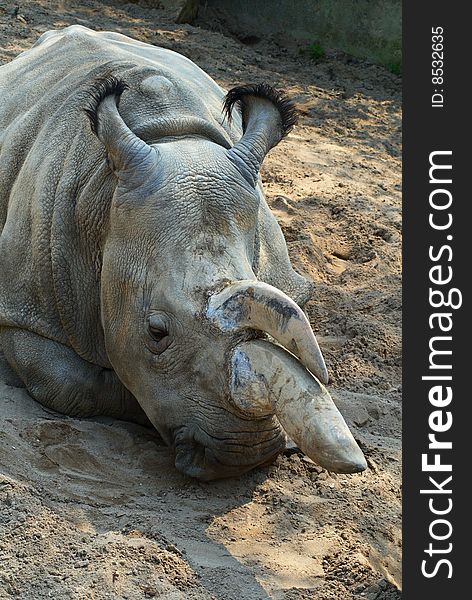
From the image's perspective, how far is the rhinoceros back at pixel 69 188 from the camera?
5.27 m

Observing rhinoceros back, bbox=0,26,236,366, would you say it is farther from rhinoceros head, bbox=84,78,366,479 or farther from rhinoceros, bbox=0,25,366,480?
rhinoceros head, bbox=84,78,366,479

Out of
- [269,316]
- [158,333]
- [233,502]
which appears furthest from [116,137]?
[233,502]

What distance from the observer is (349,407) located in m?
5.79

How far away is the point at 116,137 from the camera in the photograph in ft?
16.0

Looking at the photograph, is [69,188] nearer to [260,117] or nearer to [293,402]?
[260,117]

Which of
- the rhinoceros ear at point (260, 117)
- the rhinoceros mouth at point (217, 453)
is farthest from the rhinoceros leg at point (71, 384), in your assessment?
the rhinoceros ear at point (260, 117)

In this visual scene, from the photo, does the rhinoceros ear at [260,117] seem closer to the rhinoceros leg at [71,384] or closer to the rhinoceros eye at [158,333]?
the rhinoceros eye at [158,333]

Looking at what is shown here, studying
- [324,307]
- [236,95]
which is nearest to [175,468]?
[236,95]

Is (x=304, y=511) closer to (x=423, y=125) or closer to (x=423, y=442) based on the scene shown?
(x=423, y=442)

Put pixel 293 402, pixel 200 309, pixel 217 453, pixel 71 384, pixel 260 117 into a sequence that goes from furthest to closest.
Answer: pixel 71 384, pixel 260 117, pixel 217 453, pixel 200 309, pixel 293 402

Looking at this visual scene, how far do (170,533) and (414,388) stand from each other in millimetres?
1172

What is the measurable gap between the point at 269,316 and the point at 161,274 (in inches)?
24.3

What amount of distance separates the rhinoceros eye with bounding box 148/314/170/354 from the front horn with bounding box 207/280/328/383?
0.27 m

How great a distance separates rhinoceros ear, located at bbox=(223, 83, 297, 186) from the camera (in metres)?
5.11
